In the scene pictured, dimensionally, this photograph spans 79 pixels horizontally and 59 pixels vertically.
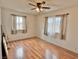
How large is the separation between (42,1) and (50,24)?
2.97 m

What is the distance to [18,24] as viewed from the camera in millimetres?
7211

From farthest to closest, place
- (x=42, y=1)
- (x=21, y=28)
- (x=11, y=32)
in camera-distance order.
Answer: (x=21, y=28) < (x=11, y=32) < (x=42, y=1)

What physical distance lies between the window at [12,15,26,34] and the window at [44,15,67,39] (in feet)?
6.36

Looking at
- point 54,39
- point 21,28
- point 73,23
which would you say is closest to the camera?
point 73,23

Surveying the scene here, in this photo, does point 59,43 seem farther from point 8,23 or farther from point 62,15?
point 8,23

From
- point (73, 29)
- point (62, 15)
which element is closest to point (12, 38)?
point (62, 15)

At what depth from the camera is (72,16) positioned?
4484mm

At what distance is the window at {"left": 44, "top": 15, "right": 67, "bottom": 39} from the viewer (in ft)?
16.8

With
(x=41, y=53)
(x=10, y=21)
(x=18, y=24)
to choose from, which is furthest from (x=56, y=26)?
(x=10, y=21)

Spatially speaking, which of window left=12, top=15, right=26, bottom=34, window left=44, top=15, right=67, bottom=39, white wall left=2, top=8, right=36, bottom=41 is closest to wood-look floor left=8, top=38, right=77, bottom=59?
window left=44, top=15, right=67, bottom=39

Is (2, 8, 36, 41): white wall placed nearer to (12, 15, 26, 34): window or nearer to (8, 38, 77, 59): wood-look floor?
(12, 15, 26, 34): window

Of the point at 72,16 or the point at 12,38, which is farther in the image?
the point at 12,38

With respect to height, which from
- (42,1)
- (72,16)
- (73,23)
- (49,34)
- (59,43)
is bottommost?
(59,43)

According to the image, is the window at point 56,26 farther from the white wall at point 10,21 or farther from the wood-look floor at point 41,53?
the white wall at point 10,21
